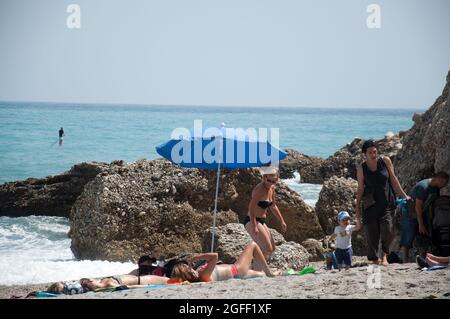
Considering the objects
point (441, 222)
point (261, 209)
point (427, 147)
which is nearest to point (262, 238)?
point (261, 209)

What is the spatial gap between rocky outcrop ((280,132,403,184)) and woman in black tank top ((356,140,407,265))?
14.2 metres

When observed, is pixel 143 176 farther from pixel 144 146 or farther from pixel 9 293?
pixel 144 146

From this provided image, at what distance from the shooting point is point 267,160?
11.7 metres

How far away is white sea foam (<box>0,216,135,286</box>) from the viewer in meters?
Result: 13.3

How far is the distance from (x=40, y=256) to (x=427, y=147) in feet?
27.3

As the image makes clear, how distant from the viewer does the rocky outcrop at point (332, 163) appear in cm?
2515

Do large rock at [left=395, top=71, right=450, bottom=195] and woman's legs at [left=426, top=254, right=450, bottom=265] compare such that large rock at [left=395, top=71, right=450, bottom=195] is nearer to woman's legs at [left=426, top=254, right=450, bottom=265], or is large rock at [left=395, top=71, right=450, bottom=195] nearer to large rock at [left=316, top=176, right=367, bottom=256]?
woman's legs at [left=426, top=254, right=450, bottom=265]

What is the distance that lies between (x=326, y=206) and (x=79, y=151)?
1309 inches

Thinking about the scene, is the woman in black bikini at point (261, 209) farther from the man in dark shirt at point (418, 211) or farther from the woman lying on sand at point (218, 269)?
the man in dark shirt at point (418, 211)

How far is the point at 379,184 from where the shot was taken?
9.52m

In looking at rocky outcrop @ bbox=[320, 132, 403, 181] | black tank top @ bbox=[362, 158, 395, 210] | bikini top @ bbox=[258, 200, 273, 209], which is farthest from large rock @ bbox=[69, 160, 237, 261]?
rocky outcrop @ bbox=[320, 132, 403, 181]

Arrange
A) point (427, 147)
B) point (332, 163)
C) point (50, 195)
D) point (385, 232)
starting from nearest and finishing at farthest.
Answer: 1. point (385, 232)
2. point (427, 147)
3. point (50, 195)
4. point (332, 163)

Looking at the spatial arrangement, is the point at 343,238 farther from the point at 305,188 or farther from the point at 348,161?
the point at 305,188

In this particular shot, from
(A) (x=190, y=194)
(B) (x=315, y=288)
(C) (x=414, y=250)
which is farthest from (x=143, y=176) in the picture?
(B) (x=315, y=288)
